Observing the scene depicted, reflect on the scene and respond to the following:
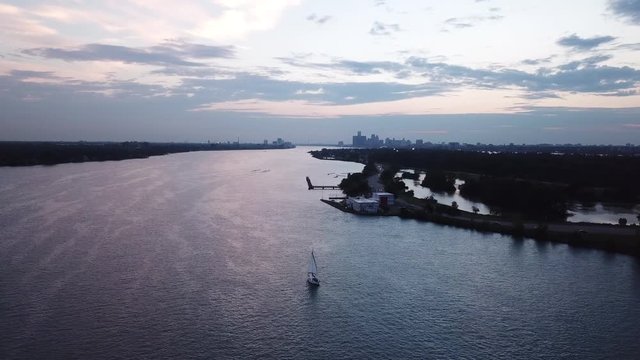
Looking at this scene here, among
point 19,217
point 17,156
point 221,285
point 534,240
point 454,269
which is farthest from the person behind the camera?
point 17,156

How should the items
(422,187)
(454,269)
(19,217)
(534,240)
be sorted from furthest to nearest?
1. (422,187)
2. (19,217)
3. (534,240)
4. (454,269)

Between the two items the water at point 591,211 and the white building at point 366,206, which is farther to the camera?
the white building at point 366,206

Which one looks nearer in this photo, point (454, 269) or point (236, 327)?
point (236, 327)

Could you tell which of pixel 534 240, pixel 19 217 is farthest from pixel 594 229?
pixel 19 217

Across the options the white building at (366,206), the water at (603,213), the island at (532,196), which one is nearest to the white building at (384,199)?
the island at (532,196)

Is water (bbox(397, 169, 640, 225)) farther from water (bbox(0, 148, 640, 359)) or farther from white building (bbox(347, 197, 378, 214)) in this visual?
water (bbox(0, 148, 640, 359))

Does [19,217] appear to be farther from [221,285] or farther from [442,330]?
[442,330]

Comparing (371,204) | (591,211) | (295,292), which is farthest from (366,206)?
(295,292)

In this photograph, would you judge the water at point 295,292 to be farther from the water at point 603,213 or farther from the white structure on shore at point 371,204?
the water at point 603,213
